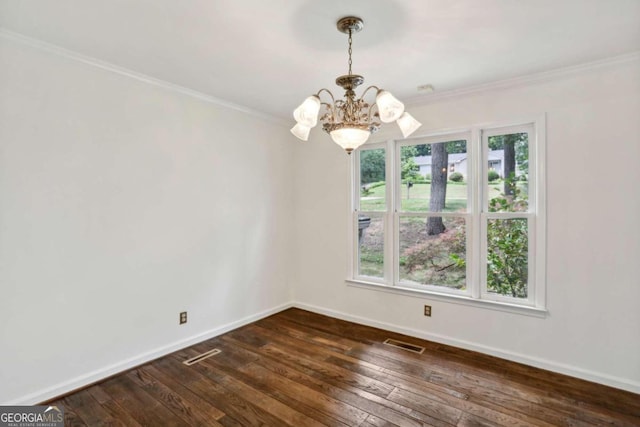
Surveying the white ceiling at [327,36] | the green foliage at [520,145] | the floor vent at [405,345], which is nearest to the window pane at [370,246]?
the floor vent at [405,345]

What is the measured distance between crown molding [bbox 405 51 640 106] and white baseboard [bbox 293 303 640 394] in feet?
7.96

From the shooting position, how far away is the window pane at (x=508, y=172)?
3.00 meters

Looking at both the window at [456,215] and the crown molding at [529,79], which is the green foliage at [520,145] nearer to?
the window at [456,215]

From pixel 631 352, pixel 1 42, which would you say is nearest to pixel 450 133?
pixel 631 352

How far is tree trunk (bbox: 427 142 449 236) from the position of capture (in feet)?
11.3

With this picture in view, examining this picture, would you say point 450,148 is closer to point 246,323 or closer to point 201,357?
point 246,323

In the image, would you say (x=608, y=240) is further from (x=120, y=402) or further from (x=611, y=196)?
(x=120, y=402)

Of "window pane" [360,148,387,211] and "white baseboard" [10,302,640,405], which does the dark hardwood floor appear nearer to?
"white baseboard" [10,302,640,405]

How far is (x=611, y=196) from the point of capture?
8.41 feet

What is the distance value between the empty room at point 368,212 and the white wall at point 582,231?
15 millimetres

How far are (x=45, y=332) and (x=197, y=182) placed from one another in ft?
A: 5.55

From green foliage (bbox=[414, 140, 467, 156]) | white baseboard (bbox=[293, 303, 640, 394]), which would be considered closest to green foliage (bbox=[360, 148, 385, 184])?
green foliage (bbox=[414, 140, 467, 156])

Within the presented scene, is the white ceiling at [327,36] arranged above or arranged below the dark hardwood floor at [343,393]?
above

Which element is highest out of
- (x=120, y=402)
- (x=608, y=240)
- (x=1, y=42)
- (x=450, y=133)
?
(x=1, y=42)
